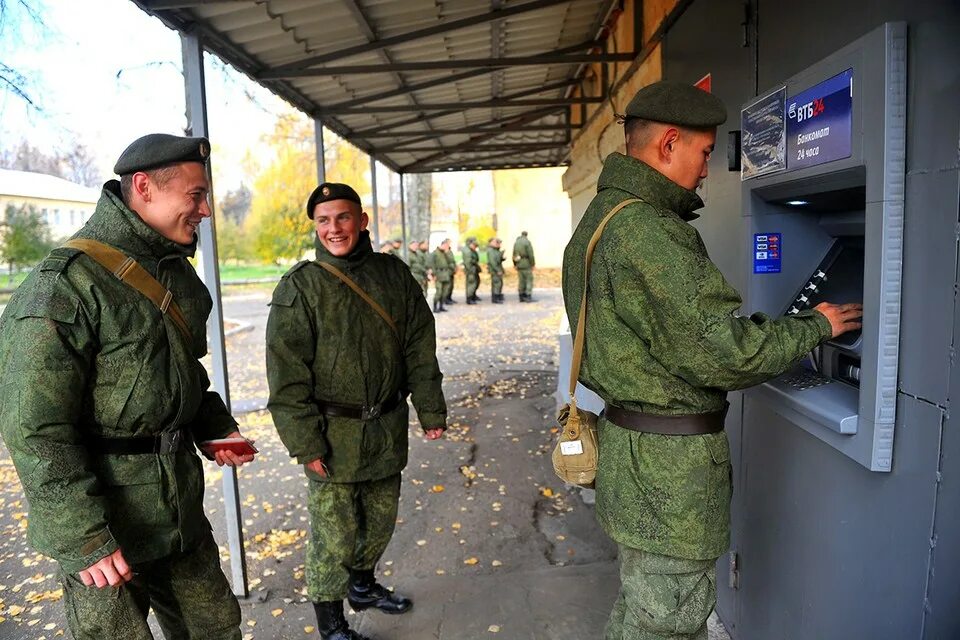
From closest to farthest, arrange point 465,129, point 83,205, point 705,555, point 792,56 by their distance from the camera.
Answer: point 705,555, point 792,56, point 83,205, point 465,129

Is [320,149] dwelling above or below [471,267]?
above

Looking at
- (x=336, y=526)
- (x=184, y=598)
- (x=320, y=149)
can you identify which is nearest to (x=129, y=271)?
(x=184, y=598)

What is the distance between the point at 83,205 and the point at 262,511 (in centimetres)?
345

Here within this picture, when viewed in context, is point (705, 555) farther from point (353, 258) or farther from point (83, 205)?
point (83, 205)

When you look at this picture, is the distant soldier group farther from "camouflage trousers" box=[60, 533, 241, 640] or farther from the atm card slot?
the atm card slot

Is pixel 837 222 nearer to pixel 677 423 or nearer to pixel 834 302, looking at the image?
pixel 834 302

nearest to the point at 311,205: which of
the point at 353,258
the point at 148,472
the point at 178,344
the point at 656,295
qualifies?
the point at 353,258

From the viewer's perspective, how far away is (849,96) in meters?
1.53

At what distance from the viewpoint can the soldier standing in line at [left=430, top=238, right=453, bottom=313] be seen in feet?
56.9

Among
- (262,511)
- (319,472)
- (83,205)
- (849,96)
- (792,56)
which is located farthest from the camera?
(83,205)

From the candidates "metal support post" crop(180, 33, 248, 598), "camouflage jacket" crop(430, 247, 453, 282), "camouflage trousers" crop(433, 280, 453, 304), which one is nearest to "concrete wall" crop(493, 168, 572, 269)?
"camouflage jacket" crop(430, 247, 453, 282)

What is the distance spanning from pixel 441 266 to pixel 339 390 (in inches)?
Answer: 586

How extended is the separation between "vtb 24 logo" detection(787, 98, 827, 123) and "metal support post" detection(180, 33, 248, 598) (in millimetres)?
2460

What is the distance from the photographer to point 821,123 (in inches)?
64.9
